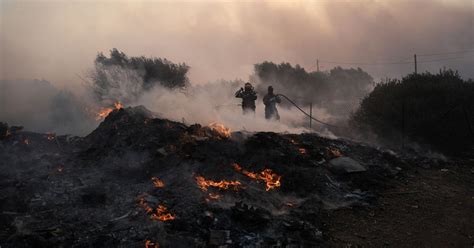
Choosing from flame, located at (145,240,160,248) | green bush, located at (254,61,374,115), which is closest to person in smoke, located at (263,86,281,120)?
flame, located at (145,240,160,248)

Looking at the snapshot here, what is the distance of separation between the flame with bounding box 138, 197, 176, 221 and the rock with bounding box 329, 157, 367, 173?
499cm

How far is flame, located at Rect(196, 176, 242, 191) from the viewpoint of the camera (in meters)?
8.85

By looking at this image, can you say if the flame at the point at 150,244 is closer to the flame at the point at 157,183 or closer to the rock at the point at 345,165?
the flame at the point at 157,183

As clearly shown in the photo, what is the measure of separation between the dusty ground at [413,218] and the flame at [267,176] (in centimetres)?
158

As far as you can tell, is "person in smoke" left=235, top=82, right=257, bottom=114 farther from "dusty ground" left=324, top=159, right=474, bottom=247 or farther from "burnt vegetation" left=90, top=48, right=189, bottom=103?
"dusty ground" left=324, top=159, right=474, bottom=247

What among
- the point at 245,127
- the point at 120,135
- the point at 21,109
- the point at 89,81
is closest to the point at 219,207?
the point at 120,135

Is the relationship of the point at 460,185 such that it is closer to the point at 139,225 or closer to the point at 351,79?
the point at 139,225

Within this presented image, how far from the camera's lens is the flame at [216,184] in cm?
885

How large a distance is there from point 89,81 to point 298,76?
24212mm

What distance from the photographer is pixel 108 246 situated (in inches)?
267

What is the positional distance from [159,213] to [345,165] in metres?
5.55

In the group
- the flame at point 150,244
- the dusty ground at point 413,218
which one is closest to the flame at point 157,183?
the flame at point 150,244

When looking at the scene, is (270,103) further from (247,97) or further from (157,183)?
(157,183)

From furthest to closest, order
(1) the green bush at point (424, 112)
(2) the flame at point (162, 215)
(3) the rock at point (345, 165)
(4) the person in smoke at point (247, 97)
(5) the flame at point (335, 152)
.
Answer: (4) the person in smoke at point (247, 97) < (1) the green bush at point (424, 112) < (5) the flame at point (335, 152) < (3) the rock at point (345, 165) < (2) the flame at point (162, 215)
